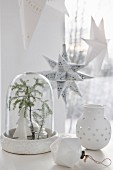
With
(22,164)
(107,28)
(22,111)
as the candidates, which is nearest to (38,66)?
(107,28)

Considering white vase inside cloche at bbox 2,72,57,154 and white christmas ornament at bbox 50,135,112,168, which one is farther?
white vase inside cloche at bbox 2,72,57,154

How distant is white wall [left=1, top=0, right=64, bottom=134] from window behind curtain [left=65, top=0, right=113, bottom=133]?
7cm

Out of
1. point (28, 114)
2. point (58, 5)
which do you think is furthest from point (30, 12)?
point (28, 114)

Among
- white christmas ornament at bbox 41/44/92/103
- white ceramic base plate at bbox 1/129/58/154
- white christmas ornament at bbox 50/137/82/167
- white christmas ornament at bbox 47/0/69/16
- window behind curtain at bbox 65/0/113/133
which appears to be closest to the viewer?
white christmas ornament at bbox 50/137/82/167

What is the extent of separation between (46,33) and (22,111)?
2.34 feet

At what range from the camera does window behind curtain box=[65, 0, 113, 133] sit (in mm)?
1869

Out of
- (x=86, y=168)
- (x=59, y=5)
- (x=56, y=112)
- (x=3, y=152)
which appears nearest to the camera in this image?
(x=86, y=168)

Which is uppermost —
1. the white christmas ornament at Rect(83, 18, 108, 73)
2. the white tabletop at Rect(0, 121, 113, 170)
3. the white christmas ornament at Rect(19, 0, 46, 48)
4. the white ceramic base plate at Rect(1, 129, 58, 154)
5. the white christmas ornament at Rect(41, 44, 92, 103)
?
the white christmas ornament at Rect(19, 0, 46, 48)

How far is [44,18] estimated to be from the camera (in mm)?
1848

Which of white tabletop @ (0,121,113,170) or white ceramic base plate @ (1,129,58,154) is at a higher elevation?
white ceramic base plate @ (1,129,58,154)

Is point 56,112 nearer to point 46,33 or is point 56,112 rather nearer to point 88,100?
point 88,100

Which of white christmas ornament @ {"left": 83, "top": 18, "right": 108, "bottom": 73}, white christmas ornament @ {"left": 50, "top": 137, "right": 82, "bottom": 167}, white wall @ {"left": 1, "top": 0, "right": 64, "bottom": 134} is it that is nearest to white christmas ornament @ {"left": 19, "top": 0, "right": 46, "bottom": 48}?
white wall @ {"left": 1, "top": 0, "right": 64, "bottom": 134}

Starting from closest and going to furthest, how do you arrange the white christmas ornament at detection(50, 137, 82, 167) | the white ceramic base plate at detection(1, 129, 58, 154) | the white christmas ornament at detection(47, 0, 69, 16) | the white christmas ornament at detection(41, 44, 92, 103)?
the white christmas ornament at detection(50, 137, 82, 167), the white ceramic base plate at detection(1, 129, 58, 154), the white christmas ornament at detection(41, 44, 92, 103), the white christmas ornament at detection(47, 0, 69, 16)

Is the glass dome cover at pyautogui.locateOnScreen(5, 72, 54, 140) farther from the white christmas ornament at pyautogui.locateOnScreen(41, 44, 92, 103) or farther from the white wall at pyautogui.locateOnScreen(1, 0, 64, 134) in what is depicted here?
the white wall at pyautogui.locateOnScreen(1, 0, 64, 134)
